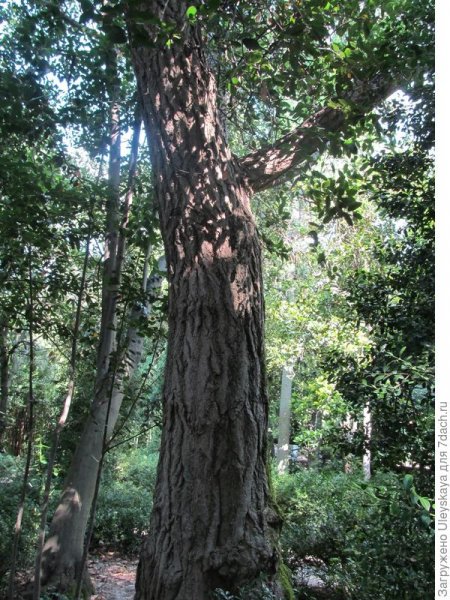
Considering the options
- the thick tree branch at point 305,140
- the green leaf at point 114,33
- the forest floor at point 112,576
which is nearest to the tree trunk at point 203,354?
the thick tree branch at point 305,140

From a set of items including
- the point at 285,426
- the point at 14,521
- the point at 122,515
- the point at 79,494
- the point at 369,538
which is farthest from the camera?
the point at 285,426

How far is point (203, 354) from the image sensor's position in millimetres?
2203

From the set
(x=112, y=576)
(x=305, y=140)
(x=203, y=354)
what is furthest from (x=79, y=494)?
(x=305, y=140)

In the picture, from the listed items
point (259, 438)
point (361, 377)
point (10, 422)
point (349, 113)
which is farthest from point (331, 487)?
point (10, 422)

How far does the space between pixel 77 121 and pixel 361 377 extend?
10.1 ft

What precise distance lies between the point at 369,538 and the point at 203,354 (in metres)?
1.49

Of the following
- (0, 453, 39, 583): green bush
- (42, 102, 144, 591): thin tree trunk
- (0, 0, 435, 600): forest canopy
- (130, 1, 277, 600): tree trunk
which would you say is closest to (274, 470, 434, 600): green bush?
(0, 0, 435, 600): forest canopy

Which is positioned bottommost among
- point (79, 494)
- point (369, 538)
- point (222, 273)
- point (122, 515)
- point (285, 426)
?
point (122, 515)

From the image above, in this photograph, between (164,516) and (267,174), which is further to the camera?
(267,174)

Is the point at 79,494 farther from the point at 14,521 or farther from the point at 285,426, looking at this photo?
the point at 285,426

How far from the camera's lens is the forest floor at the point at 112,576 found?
5.33m

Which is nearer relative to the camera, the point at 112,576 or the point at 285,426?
the point at 112,576

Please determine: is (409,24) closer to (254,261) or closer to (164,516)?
(254,261)

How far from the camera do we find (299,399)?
14188 mm
